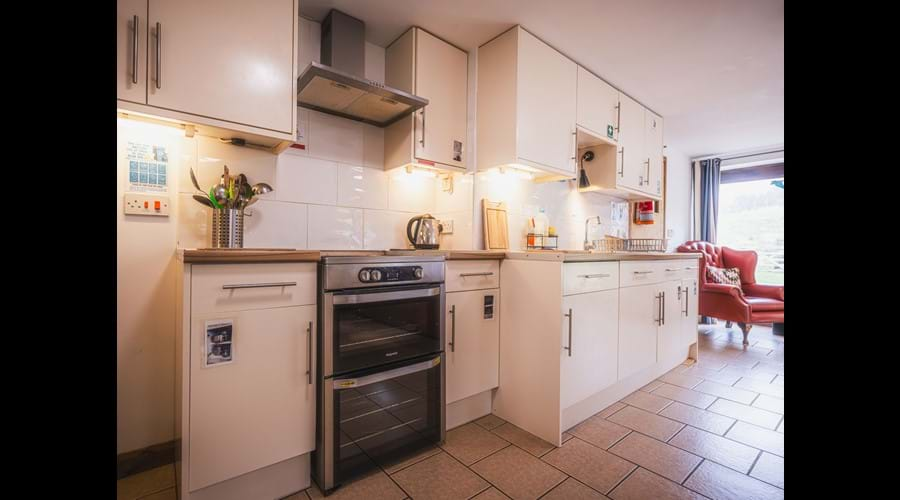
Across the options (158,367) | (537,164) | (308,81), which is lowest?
(158,367)

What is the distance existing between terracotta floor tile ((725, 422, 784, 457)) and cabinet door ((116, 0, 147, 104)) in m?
3.04

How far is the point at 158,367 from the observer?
171cm

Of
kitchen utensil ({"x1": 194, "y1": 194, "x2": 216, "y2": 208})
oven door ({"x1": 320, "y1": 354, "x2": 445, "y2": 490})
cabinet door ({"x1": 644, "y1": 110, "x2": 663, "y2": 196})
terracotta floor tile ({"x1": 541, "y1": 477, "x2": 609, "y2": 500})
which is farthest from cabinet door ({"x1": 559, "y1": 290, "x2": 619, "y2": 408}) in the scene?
cabinet door ({"x1": 644, "y1": 110, "x2": 663, "y2": 196})

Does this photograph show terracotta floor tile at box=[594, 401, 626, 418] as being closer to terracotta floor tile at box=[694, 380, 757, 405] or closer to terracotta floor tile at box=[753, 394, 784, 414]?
terracotta floor tile at box=[694, 380, 757, 405]

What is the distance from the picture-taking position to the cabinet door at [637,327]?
2.31 meters

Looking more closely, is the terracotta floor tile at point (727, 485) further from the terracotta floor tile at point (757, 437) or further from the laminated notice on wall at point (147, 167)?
the laminated notice on wall at point (147, 167)

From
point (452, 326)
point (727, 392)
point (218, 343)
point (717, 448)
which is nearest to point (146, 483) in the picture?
point (218, 343)

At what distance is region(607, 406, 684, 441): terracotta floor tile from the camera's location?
2.00 m

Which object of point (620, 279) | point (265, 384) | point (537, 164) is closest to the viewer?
point (265, 384)

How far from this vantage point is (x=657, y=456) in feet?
5.85

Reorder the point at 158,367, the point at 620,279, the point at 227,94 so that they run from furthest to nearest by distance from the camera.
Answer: the point at 620,279 → the point at 158,367 → the point at 227,94
